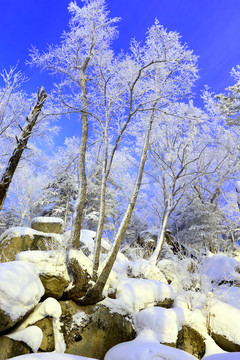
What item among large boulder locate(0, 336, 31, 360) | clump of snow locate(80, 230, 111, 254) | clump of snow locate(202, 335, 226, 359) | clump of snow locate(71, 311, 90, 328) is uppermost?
clump of snow locate(80, 230, 111, 254)

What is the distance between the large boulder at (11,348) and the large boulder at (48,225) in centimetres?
808

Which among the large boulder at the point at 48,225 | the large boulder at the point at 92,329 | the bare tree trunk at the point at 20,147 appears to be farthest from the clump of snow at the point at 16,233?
the large boulder at the point at 92,329

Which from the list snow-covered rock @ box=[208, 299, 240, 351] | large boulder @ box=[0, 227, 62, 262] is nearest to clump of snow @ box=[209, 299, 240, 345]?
snow-covered rock @ box=[208, 299, 240, 351]

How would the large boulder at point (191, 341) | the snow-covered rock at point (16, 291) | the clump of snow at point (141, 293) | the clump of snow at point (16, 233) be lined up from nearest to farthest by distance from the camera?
the snow-covered rock at point (16, 291) → the large boulder at point (191, 341) → the clump of snow at point (141, 293) → the clump of snow at point (16, 233)

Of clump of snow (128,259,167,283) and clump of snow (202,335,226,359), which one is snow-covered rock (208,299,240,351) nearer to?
clump of snow (202,335,226,359)

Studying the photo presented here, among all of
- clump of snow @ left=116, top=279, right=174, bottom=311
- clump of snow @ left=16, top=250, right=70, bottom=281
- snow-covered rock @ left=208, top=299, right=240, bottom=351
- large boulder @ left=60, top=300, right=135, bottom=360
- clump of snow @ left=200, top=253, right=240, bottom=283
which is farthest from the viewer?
clump of snow @ left=200, top=253, right=240, bottom=283

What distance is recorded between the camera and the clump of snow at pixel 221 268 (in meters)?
9.80

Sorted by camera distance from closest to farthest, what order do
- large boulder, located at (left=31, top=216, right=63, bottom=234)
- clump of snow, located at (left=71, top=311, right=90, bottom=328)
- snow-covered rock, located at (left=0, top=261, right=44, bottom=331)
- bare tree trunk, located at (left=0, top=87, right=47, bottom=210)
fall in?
snow-covered rock, located at (left=0, top=261, right=44, bottom=331)
clump of snow, located at (left=71, top=311, right=90, bottom=328)
bare tree trunk, located at (left=0, top=87, right=47, bottom=210)
large boulder, located at (left=31, top=216, right=63, bottom=234)

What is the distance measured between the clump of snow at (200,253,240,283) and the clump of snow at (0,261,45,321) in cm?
716

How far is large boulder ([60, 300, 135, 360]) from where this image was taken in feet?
16.5

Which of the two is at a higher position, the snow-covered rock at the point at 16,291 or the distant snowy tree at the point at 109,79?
the distant snowy tree at the point at 109,79

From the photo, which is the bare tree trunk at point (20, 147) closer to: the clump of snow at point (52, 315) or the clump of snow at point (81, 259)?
the clump of snow at point (81, 259)

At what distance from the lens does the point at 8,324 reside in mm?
4082

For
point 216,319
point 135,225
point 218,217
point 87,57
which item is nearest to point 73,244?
point 216,319
